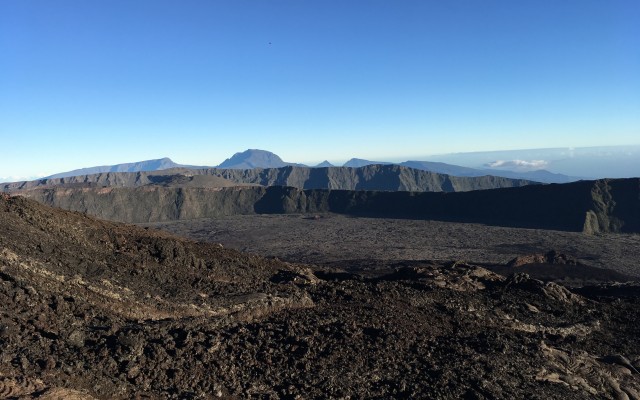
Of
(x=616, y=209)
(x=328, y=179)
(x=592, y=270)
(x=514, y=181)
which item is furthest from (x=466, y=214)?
(x=328, y=179)

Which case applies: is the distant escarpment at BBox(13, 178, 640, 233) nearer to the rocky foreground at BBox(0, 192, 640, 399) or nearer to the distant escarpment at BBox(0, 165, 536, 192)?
the distant escarpment at BBox(0, 165, 536, 192)

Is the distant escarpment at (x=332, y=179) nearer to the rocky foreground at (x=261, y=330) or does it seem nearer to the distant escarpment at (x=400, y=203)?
the distant escarpment at (x=400, y=203)

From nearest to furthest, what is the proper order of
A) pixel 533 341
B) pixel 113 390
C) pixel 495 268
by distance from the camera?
pixel 113 390 → pixel 533 341 → pixel 495 268

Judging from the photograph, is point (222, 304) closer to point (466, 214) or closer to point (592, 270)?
point (592, 270)

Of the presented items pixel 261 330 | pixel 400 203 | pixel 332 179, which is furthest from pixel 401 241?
pixel 332 179

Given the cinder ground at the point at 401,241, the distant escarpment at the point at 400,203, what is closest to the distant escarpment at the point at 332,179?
the distant escarpment at the point at 400,203
